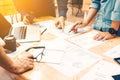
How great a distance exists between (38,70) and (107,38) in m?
0.70

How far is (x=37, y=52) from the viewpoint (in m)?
1.34

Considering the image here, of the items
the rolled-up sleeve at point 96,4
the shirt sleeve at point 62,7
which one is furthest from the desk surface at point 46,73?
the shirt sleeve at point 62,7

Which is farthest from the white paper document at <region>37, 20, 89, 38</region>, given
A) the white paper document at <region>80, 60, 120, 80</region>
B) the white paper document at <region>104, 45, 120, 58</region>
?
the white paper document at <region>80, 60, 120, 80</region>

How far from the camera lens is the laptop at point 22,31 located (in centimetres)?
163

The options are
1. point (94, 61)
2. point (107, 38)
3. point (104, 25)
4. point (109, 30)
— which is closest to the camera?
point (94, 61)

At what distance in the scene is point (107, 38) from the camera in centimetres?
155

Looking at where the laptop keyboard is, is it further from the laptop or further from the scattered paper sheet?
the scattered paper sheet

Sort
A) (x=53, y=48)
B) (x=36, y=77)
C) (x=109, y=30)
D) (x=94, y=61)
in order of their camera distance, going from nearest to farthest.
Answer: (x=36, y=77), (x=94, y=61), (x=53, y=48), (x=109, y=30)

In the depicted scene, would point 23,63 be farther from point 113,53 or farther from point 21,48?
point 113,53

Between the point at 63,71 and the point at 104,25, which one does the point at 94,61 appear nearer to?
the point at 63,71

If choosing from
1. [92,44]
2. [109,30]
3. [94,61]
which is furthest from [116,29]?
[94,61]

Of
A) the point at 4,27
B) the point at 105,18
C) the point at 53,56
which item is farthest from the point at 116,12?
the point at 4,27

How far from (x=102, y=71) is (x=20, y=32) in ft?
3.17

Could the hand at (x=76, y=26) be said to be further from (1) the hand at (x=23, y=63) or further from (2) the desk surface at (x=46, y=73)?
(1) the hand at (x=23, y=63)
